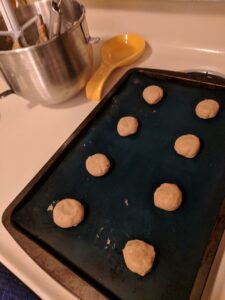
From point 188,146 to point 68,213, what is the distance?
23cm

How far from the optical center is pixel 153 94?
1.85 ft

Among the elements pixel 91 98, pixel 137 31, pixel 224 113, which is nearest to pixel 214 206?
pixel 224 113

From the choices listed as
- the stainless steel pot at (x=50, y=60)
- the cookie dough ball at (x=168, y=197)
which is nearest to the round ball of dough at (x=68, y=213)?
the cookie dough ball at (x=168, y=197)

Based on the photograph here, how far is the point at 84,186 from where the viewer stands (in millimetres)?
484

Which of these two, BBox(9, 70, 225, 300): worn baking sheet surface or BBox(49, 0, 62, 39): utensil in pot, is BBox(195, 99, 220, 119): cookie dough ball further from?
BBox(49, 0, 62, 39): utensil in pot

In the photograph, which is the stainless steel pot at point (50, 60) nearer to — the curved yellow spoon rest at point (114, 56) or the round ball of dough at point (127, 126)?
the curved yellow spoon rest at point (114, 56)

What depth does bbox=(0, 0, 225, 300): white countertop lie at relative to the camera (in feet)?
1.81

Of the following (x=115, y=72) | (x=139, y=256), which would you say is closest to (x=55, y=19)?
(x=115, y=72)

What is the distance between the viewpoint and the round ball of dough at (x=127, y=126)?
0.53 m

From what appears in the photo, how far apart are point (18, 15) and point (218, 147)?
1.67 feet

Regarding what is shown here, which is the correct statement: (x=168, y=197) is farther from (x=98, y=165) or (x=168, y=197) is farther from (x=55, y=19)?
(x=55, y=19)

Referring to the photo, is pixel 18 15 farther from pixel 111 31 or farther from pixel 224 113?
pixel 224 113

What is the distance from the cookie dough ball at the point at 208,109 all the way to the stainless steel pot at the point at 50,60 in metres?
0.26

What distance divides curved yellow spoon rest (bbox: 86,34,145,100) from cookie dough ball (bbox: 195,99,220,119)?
23cm
